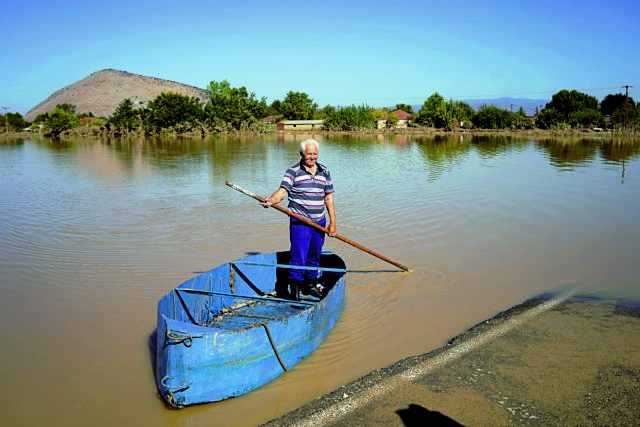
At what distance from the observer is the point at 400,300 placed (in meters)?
6.88

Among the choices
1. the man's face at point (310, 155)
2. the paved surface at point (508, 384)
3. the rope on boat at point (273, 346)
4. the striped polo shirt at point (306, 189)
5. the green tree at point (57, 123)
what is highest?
the green tree at point (57, 123)

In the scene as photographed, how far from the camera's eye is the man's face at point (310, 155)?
213 inches

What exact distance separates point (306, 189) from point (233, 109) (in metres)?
60.1

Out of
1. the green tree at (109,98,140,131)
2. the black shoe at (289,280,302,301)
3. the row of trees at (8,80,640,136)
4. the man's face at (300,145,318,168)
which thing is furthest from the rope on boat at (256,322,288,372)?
the green tree at (109,98,140,131)

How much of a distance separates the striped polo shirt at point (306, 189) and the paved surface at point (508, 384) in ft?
6.17

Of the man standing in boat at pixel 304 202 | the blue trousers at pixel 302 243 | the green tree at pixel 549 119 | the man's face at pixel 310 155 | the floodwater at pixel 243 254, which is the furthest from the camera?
the green tree at pixel 549 119

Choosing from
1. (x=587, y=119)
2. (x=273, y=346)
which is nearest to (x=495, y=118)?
(x=587, y=119)

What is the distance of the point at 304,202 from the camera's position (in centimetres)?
568

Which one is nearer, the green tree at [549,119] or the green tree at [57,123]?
the green tree at [57,123]

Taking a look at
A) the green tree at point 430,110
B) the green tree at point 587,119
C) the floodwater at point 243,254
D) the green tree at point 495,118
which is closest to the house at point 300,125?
the green tree at point 430,110

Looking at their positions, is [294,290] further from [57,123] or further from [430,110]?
[430,110]

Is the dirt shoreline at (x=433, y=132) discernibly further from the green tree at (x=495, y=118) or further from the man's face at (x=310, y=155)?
the man's face at (x=310, y=155)

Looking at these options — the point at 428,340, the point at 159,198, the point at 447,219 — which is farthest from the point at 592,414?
the point at 159,198

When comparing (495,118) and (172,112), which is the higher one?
(172,112)
